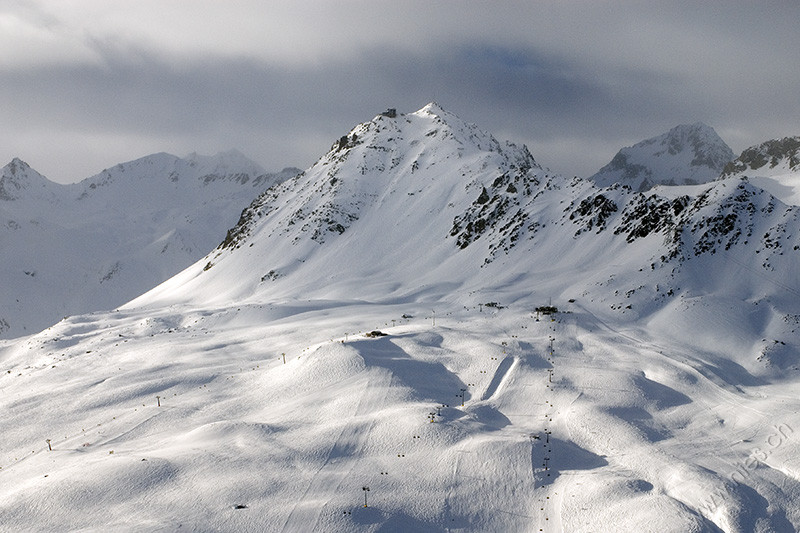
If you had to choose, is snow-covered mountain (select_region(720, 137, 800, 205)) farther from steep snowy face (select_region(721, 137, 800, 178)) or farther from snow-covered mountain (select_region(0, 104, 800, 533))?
snow-covered mountain (select_region(0, 104, 800, 533))

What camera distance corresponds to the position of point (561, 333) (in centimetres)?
4875

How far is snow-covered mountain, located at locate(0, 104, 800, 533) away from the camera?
73.2 ft

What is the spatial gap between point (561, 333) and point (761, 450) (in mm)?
22410

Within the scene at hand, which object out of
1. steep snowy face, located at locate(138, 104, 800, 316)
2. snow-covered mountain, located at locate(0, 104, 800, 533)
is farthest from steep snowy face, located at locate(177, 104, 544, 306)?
snow-covered mountain, located at locate(0, 104, 800, 533)

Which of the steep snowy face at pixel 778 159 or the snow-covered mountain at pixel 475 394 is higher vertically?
the steep snowy face at pixel 778 159

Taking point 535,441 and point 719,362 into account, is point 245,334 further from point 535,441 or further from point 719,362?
point 719,362

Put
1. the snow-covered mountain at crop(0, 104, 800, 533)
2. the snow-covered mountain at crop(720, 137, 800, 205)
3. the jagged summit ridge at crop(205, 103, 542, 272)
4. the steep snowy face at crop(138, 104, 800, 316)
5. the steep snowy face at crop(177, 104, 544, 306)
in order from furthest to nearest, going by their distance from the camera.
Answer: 1. the snow-covered mountain at crop(720, 137, 800, 205)
2. the jagged summit ridge at crop(205, 103, 542, 272)
3. the steep snowy face at crop(177, 104, 544, 306)
4. the steep snowy face at crop(138, 104, 800, 316)
5. the snow-covered mountain at crop(0, 104, 800, 533)

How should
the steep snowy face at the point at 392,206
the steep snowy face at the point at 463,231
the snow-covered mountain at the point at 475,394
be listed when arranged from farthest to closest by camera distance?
the steep snowy face at the point at 392,206, the steep snowy face at the point at 463,231, the snow-covered mountain at the point at 475,394

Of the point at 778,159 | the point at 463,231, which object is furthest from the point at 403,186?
the point at 778,159

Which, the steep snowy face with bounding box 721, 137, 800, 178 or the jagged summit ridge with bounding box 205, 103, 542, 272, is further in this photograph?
the steep snowy face with bounding box 721, 137, 800, 178

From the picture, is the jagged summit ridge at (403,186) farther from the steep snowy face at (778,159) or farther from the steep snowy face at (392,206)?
the steep snowy face at (778,159)

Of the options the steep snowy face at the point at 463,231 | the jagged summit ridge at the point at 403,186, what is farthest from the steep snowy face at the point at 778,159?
the steep snowy face at the point at 463,231

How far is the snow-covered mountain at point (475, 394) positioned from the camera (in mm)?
22312

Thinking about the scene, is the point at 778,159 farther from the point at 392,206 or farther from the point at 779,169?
the point at 392,206
